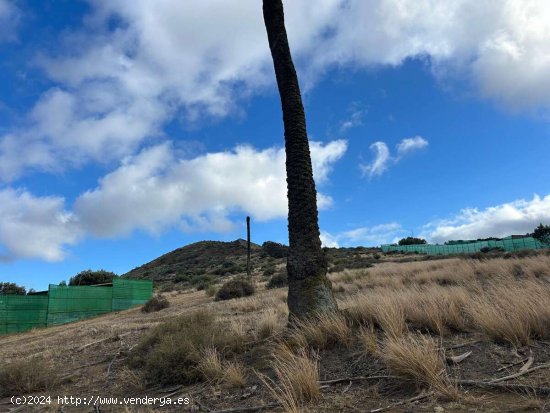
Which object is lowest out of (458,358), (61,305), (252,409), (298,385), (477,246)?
(252,409)

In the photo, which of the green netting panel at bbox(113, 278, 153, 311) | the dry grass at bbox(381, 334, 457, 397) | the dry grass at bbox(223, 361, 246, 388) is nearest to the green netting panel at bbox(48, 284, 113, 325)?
the green netting panel at bbox(113, 278, 153, 311)

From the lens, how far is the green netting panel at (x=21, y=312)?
1003 inches

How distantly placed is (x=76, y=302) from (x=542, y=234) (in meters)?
61.8

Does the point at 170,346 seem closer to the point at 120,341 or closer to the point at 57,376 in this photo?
the point at 57,376

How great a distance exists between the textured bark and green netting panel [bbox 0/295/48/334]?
2313 centimetres

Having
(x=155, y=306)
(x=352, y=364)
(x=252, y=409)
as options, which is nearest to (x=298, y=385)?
(x=252, y=409)

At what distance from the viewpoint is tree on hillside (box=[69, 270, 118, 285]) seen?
49.7 m

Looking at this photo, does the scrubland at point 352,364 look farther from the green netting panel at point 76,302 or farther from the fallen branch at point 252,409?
the green netting panel at point 76,302

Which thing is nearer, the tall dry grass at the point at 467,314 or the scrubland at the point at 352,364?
the scrubland at the point at 352,364

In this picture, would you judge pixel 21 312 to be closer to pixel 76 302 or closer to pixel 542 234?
pixel 76 302

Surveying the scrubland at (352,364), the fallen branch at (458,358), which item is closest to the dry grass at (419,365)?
the scrubland at (352,364)

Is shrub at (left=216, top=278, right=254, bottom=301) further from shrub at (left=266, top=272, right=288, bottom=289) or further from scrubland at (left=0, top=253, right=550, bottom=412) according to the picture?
scrubland at (left=0, top=253, right=550, bottom=412)

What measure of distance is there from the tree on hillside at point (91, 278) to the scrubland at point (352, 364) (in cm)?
4176

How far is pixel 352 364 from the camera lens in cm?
643
